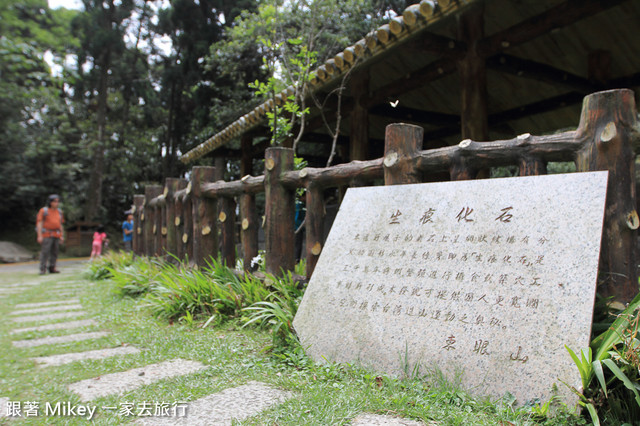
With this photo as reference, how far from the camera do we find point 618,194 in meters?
1.85

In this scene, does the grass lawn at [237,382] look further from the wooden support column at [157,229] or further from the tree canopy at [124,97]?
the tree canopy at [124,97]

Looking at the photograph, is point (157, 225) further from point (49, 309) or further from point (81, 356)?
point (81, 356)

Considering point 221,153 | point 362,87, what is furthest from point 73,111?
point 362,87

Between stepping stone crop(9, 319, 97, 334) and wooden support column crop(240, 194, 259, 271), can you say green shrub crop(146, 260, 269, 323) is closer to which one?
wooden support column crop(240, 194, 259, 271)

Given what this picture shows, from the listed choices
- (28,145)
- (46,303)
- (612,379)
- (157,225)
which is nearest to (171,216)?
(157,225)

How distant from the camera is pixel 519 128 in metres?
7.43

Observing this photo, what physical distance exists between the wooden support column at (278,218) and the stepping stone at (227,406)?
4.89ft

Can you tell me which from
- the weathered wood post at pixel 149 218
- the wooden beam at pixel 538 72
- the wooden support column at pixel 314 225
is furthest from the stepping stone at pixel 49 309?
the wooden beam at pixel 538 72

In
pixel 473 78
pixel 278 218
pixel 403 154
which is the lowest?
pixel 278 218

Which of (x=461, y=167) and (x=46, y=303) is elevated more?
(x=461, y=167)

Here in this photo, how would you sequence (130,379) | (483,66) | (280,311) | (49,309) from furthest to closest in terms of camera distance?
(483,66)
(49,309)
(280,311)
(130,379)

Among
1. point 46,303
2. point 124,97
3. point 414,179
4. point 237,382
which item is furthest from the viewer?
point 124,97

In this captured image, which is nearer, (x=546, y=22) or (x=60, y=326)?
(x=60, y=326)

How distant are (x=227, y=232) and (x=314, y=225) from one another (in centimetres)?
137
